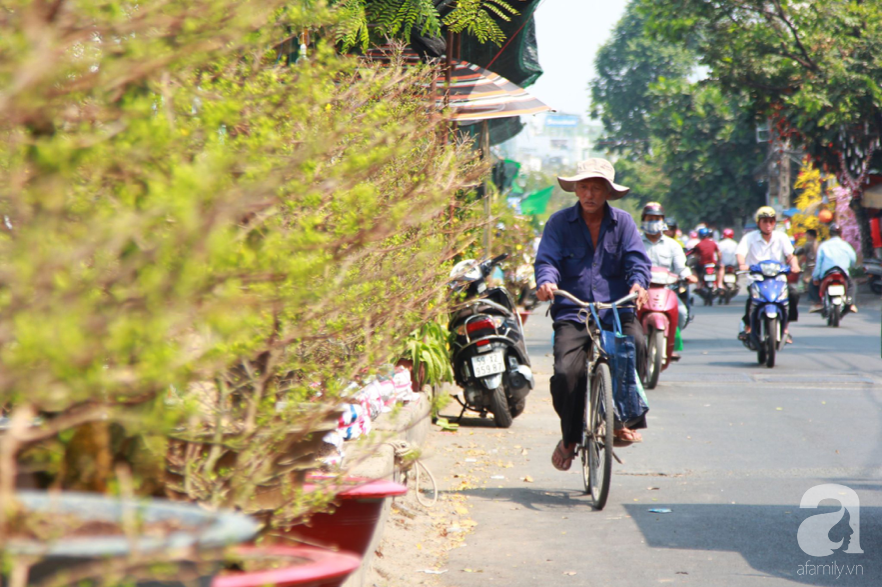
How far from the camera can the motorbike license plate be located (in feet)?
26.6

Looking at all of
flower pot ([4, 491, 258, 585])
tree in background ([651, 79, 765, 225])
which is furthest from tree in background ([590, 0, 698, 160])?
flower pot ([4, 491, 258, 585])

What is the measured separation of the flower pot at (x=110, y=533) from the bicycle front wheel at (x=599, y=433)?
3.93 metres

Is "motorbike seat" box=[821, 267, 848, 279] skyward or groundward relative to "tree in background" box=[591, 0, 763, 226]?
groundward

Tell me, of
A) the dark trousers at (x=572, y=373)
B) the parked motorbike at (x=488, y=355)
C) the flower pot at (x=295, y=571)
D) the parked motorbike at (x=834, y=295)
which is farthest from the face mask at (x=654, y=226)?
the flower pot at (x=295, y=571)

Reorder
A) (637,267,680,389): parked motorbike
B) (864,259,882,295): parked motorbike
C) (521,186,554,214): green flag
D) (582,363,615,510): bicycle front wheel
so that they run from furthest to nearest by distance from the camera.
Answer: (864,259,882,295): parked motorbike
(521,186,554,214): green flag
(637,267,680,389): parked motorbike
(582,363,615,510): bicycle front wheel

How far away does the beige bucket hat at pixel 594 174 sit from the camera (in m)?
5.99

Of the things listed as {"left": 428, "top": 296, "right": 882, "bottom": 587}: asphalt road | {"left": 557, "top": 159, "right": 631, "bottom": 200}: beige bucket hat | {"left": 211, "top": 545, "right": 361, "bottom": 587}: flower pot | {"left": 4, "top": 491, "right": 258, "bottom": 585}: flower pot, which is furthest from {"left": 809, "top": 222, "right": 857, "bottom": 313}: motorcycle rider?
{"left": 4, "top": 491, "right": 258, "bottom": 585}: flower pot

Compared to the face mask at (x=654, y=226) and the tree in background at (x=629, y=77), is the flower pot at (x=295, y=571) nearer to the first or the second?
the face mask at (x=654, y=226)

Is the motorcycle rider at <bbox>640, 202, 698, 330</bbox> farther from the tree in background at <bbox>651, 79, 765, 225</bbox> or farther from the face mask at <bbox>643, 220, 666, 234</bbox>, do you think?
the tree in background at <bbox>651, 79, 765, 225</bbox>

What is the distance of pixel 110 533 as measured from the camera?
1884 millimetres

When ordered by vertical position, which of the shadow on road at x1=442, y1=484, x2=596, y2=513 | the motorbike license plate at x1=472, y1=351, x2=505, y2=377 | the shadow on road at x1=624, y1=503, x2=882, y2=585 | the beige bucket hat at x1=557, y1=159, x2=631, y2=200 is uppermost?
the beige bucket hat at x1=557, y1=159, x2=631, y2=200

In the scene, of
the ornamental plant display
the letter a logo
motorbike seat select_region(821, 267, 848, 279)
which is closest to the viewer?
the ornamental plant display

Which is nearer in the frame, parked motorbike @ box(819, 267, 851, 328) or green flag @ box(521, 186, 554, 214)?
parked motorbike @ box(819, 267, 851, 328)

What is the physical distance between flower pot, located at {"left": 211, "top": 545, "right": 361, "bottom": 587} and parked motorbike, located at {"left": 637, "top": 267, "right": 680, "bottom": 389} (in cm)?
871
